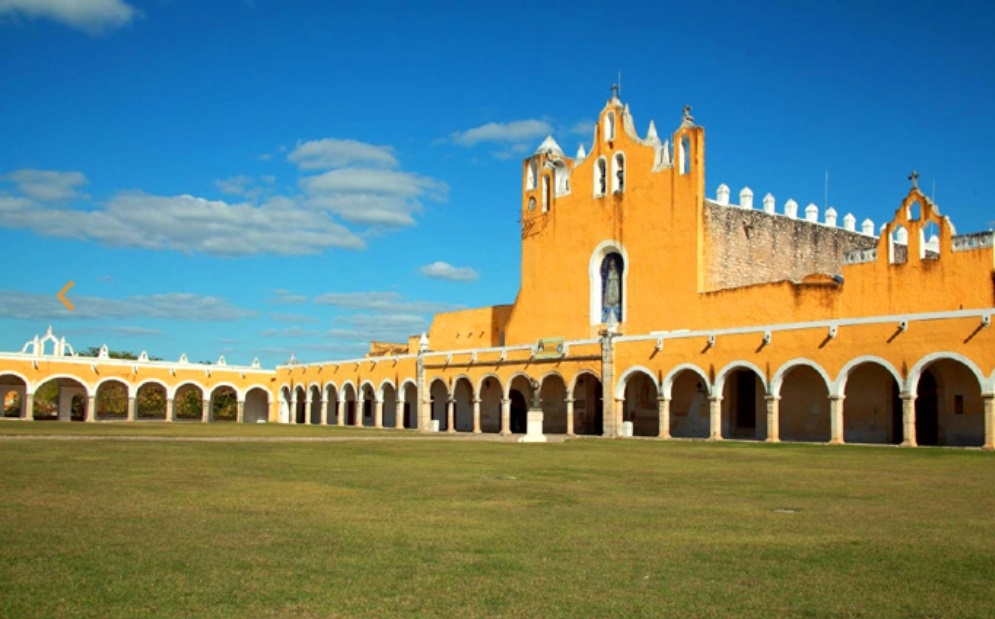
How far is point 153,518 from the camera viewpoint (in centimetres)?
876

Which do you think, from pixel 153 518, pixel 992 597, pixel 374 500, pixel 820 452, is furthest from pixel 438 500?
pixel 820 452

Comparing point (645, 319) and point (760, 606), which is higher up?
point (645, 319)

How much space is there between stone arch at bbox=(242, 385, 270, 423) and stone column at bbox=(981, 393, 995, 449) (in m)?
46.4

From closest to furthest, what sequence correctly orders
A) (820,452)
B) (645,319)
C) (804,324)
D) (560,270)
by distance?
(820,452), (804,324), (645,319), (560,270)

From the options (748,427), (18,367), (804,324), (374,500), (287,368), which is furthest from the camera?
(287,368)

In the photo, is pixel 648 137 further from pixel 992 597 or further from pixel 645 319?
pixel 992 597

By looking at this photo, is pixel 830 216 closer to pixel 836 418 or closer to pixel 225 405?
pixel 836 418

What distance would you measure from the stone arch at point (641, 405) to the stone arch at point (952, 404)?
951 centimetres

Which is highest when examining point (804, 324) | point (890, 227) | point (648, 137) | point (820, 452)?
point (648, 137)

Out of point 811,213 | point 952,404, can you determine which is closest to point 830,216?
point 811,213

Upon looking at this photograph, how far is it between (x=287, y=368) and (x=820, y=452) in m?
42.6

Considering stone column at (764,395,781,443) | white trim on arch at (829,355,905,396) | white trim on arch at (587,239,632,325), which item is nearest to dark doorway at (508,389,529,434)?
white trim on arch at (587,239,632,325)

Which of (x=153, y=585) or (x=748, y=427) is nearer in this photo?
(x=153, y=585)

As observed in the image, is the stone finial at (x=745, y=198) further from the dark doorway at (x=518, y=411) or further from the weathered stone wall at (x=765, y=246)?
the dark doorway at (x=518, y=411)
